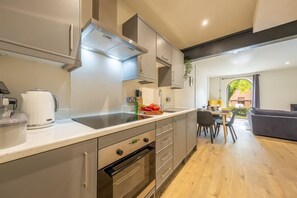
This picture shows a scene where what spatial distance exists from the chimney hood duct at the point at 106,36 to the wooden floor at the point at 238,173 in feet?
5.66

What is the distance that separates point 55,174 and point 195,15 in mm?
2529

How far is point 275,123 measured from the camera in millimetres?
3451

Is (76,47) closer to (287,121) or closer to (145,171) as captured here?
(145,171)

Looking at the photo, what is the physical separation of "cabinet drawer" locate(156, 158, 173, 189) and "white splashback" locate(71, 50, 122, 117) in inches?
36.0

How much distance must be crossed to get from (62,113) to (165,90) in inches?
78.5

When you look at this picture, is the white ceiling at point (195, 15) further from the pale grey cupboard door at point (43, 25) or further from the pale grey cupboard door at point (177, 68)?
the pale grey cupboard door at point (43, 25)

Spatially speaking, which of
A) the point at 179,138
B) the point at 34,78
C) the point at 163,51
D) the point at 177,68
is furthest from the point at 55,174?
the point at 177,68

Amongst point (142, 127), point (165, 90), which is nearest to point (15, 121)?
point (142, 127)

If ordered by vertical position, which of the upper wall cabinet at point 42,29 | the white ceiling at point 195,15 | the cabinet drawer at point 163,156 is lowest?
the cabinet drawer at point 163,156

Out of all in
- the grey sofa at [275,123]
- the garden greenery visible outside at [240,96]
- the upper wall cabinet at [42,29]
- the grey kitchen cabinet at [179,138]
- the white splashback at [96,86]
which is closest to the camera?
the upper wall cabinet at [42,29]

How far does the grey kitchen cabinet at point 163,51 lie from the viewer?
1.99 metres

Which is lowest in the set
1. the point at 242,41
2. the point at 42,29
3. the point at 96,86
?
the point at 96,86

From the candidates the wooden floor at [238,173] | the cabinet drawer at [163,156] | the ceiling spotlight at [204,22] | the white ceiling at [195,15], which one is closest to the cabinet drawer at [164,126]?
the cabinet drawer at [163,156]

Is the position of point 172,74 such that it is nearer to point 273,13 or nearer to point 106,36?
point 106,36
